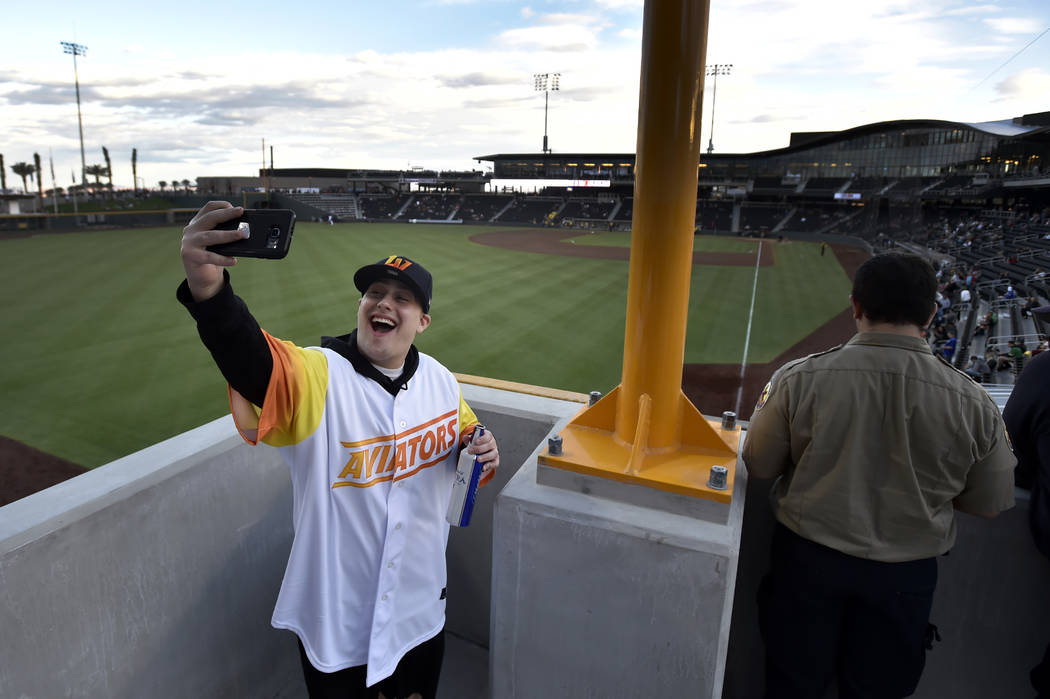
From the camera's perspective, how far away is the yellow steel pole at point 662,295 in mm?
1861

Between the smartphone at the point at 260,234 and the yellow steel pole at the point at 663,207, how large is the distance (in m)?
1.10

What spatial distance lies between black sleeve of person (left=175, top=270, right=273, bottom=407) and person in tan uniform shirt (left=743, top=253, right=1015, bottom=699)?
1591 millimetres

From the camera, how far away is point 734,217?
58219mm

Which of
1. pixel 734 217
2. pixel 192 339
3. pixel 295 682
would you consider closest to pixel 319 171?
pixel 734 217

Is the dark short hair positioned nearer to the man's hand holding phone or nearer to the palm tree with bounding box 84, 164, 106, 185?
the man's hand holding phone

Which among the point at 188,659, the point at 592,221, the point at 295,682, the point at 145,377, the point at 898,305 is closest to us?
the point at 898,305

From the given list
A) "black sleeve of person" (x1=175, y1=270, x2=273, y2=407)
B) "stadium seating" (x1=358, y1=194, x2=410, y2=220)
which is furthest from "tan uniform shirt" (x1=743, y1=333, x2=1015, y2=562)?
"stadium seating" (x1=358, y1=194, x2=410, y2=220)

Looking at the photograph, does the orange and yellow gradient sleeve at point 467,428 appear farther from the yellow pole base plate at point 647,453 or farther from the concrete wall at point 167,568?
the concrete wall at point 167,568

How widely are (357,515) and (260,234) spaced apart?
37.8 inches

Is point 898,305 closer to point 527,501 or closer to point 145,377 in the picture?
point 527,501

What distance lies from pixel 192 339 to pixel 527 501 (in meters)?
11.8

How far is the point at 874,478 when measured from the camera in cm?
180

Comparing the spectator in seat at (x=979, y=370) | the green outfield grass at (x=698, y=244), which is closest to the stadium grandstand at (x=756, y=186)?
the green outfield grass at (x=698, y=244)

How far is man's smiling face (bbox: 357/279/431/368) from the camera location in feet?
6.19
